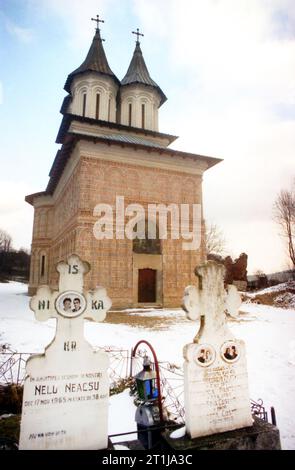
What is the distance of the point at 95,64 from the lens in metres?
22.6

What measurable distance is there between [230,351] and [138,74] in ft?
82.3

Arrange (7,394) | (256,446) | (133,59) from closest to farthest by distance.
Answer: (256,446), (7,394), (133,59)

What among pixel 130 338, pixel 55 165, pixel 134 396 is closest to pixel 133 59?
pixel 55 165

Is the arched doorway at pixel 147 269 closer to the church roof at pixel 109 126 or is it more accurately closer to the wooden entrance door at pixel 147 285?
the wooden entrance door at pixel 147 285

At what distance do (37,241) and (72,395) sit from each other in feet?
87.1

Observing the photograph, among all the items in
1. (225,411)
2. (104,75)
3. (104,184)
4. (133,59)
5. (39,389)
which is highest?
(133,59)

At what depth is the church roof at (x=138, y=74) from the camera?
2351 cm

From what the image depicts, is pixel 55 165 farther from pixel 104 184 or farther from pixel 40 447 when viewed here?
pixel 40 447

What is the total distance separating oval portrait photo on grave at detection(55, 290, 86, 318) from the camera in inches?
127

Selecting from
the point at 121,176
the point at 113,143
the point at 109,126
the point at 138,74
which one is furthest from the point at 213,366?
the point at 138,74

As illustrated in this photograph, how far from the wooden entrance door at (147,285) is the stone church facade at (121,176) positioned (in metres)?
0.06

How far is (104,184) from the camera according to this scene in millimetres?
17672

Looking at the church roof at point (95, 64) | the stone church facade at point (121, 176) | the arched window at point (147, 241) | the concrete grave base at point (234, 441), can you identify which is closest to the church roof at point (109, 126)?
the stone church facade at point (121, 176)

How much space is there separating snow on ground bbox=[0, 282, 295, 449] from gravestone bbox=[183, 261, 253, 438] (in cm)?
101
